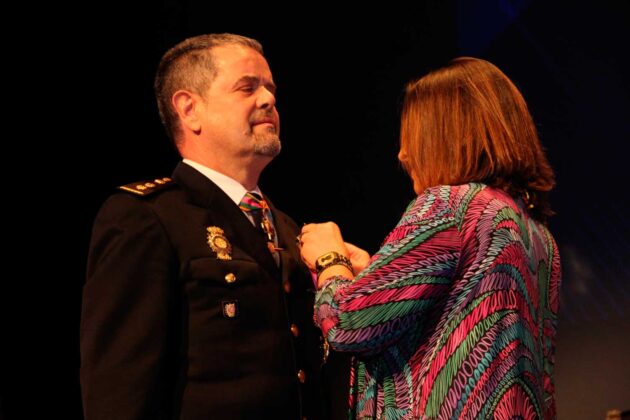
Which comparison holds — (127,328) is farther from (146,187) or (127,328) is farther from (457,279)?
(457,279)

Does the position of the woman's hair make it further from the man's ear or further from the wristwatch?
the man's ear

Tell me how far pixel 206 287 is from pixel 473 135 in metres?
0.64

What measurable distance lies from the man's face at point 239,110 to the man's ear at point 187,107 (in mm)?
27

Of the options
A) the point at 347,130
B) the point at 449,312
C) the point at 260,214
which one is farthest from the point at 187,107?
the point at 347,130

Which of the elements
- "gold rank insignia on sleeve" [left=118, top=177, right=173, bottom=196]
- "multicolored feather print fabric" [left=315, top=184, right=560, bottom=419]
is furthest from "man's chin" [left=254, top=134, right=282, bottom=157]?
"multicolored feather print fabric" [left=315, top=184, right=560, bottom=419]

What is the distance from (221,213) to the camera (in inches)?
71.5

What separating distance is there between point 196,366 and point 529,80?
196 centimetres

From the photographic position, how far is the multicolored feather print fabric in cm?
143

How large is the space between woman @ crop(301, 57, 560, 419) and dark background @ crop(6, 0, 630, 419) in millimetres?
1338

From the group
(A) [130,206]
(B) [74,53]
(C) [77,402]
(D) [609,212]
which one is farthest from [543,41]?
(C) [77,402]

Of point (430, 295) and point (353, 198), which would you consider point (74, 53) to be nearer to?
point (353, 198)

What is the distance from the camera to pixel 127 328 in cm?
158

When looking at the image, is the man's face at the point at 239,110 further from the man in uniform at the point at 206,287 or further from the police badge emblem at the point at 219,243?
the police badge emblem at the point at 219,243

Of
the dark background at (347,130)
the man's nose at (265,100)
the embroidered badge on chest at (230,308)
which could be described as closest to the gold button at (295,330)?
the embroidered badge on chest at (230,308)
